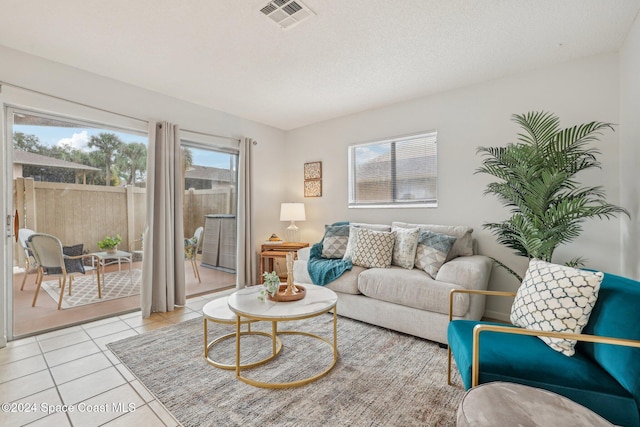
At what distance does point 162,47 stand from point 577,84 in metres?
3.71

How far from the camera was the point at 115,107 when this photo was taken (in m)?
3.11

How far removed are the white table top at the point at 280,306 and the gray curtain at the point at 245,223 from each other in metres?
1.87

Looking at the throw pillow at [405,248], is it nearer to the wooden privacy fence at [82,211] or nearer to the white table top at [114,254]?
the wooden privacy fence at [82,211]

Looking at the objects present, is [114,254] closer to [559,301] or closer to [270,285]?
[270,285]

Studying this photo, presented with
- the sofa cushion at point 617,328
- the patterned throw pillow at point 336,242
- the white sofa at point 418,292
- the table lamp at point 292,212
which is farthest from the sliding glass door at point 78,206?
the sofa cushion at point 617,328

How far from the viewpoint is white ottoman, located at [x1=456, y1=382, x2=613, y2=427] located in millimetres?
986

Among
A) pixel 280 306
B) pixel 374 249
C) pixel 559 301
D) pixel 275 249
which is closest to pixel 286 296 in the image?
pixel 280 306

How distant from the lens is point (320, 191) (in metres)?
4.58

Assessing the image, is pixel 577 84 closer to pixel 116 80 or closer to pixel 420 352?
pixel 420 352

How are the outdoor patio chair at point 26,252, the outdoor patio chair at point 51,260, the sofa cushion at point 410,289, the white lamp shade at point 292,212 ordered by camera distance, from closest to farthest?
the sofa cushion at point 410,289 < the outdoor patio chair at point 26,252 < the outdoor patio chair at point 51,260 < the white lamp shade at point 292,212

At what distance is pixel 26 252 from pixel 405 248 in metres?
3.66

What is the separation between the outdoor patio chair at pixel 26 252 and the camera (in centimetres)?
269

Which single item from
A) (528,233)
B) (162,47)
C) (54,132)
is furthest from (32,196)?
(528,233)

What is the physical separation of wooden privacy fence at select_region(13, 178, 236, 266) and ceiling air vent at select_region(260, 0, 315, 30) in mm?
2476
